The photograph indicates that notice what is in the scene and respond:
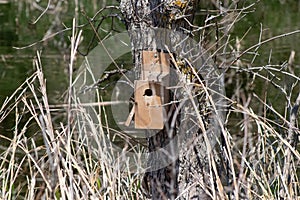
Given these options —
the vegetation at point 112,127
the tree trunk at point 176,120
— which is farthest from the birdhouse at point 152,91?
the vegetation at point 112,127

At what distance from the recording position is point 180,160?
2.94 meters

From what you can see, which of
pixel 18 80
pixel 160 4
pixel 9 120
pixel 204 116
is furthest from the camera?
pixel 18 80

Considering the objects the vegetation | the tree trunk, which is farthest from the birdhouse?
the vegetation

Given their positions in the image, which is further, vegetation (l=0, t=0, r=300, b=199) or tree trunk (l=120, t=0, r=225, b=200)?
tree trunk (l=120, t=0, r=225, b=200)

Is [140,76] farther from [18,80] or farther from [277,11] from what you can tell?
[277,11]

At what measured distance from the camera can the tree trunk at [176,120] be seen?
2832mm

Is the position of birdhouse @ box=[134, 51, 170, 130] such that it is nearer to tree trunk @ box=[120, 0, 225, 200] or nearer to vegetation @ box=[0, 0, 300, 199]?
tree trunk @ box=[120, 0, 225, 200]

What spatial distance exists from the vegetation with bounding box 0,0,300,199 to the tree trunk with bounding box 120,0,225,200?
10cm

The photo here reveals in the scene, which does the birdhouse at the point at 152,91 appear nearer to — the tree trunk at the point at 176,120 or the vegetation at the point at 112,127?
the tree trunk at the point at 176,120

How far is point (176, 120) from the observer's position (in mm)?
2930

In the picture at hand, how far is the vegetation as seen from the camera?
2.70m

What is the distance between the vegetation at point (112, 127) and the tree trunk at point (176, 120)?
10cm

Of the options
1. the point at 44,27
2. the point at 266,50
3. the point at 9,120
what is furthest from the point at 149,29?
the point at 44,27

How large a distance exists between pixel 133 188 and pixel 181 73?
834mm
